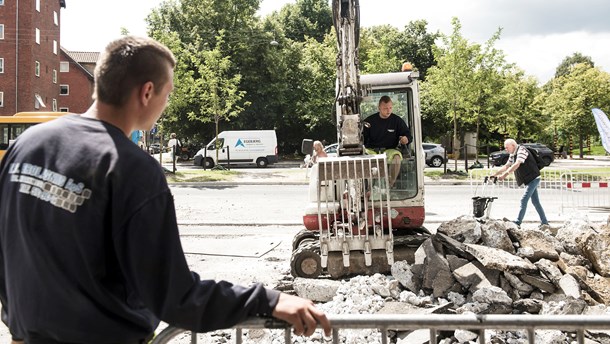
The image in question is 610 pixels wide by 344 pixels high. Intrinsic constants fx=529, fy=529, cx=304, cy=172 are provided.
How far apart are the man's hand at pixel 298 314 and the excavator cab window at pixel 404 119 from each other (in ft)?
21.3

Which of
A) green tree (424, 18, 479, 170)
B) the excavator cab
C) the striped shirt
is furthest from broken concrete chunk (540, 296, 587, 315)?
green tree (424, 18, 479, 170)

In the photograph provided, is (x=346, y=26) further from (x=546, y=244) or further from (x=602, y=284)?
(x=602, y=284)

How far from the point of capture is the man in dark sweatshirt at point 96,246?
1633 mm

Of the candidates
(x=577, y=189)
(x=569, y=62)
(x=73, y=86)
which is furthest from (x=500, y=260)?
(x=569, y=62)

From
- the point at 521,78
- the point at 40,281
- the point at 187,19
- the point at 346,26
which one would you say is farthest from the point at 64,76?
the point at 40,281

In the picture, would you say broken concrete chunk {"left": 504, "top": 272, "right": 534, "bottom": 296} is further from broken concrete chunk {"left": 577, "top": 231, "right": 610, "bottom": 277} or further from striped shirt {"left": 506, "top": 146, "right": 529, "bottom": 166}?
striped shirt {"left": 506, "top": 146, "right": 529, "bottom": 166}

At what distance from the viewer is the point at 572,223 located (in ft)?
27.8

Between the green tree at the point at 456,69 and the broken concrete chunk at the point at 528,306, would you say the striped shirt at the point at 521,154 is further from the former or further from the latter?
the green tree at the point at 456,69

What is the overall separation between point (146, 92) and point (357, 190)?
5.66m

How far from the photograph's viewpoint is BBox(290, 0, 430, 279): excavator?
702 centimetres

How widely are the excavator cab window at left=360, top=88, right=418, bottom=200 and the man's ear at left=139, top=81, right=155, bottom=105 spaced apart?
6631 millimetres

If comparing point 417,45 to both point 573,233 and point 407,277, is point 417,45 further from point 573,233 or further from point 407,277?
point 407,277

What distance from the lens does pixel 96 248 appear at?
1.65 metres

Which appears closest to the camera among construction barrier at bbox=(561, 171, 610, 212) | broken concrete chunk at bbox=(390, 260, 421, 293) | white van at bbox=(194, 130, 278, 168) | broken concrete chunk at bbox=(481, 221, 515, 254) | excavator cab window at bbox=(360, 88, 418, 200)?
broken concrete chunk at bbox=(390, 260, 421, 293)
